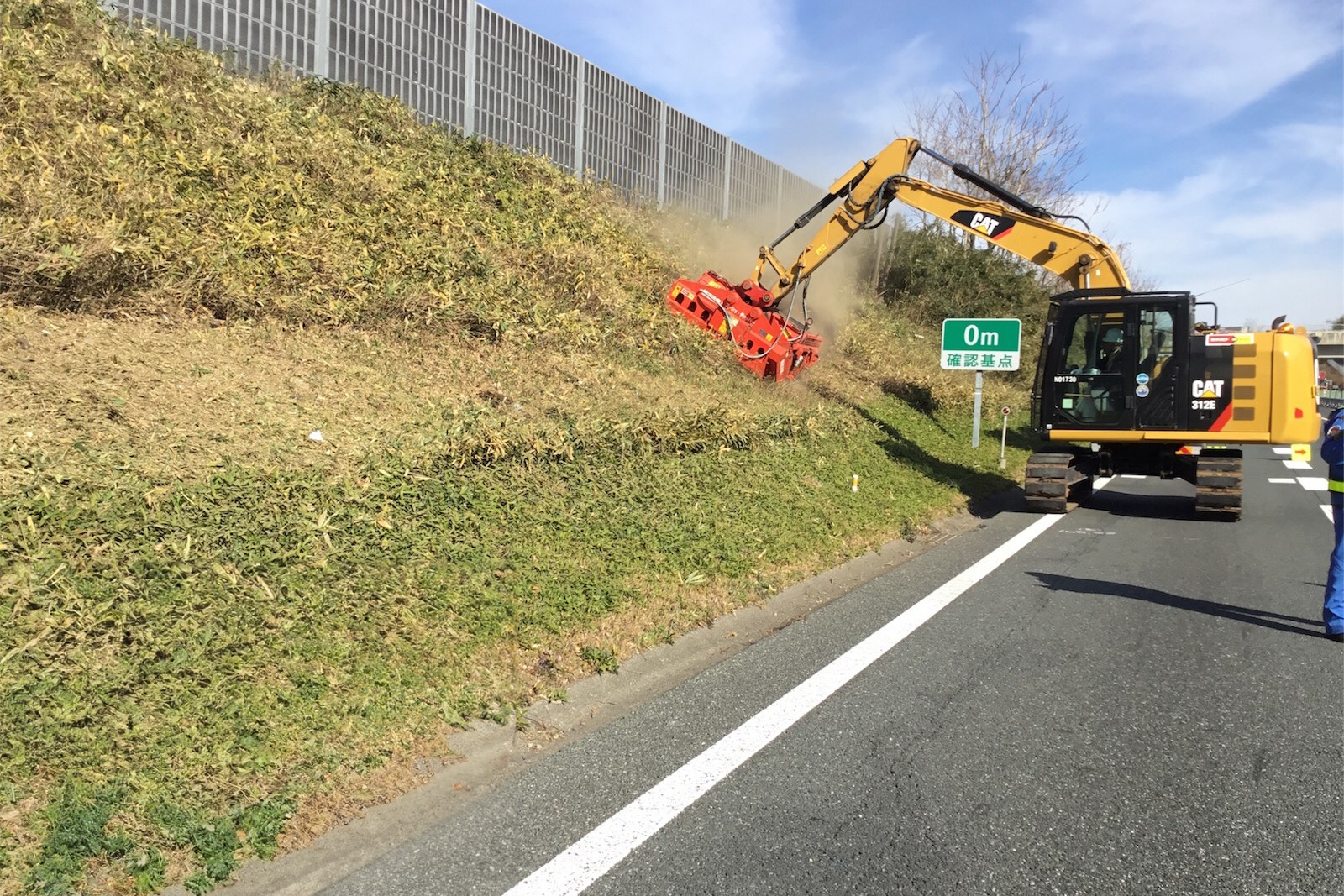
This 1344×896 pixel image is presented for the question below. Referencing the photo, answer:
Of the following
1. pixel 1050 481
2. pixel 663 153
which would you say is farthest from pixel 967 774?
pixel 663 153

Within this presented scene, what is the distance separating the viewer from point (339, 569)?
16.8 ft

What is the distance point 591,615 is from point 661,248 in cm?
1212

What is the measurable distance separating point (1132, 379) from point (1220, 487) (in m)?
1.75

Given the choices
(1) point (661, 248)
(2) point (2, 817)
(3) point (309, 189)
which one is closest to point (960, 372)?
(1) point (661, 248)

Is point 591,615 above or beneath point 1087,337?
beneath

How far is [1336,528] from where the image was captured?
648 centimetres

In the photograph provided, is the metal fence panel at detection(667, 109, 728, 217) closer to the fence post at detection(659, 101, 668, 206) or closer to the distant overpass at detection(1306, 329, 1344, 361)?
the fence post at detection(659, 101, 668, 206)

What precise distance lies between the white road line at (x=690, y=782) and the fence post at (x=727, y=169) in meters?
16.9

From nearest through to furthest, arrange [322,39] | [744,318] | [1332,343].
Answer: [322,39]
[744,318]
[1332,343]

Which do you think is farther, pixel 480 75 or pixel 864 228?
pixel 480 75

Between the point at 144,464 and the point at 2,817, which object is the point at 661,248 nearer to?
the point at 144,464

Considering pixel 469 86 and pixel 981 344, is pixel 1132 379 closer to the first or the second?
pixel 981 344

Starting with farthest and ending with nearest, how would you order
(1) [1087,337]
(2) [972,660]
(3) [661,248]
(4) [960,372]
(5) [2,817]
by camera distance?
(4) [960,372] → (3) [661,248] → (1) [1087,337] → (2) [972,660] → (5) [2,817]

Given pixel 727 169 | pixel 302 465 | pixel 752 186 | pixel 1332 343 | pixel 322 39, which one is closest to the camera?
pixel 302 465
